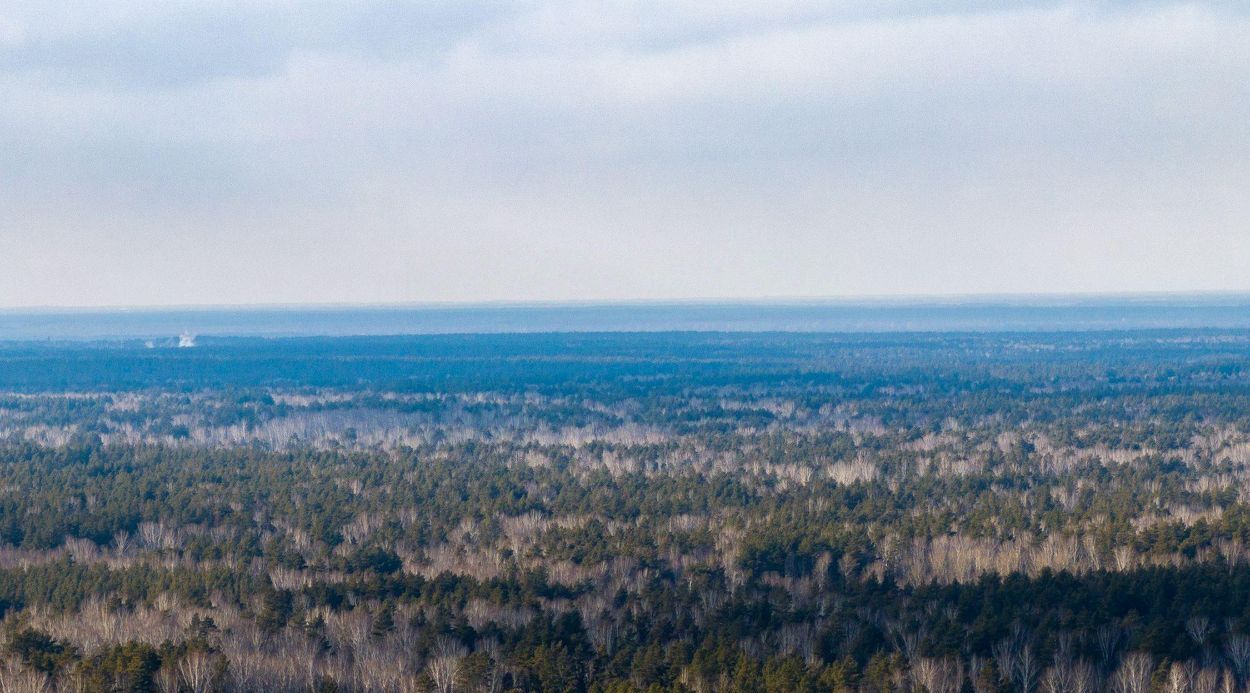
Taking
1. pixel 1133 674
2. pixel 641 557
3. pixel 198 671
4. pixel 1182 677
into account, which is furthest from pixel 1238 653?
pixel 198 671

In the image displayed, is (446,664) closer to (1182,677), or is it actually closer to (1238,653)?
(1182,677)

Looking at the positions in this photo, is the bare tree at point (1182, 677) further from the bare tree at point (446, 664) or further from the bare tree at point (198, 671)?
the bare tree at point (198, 671)

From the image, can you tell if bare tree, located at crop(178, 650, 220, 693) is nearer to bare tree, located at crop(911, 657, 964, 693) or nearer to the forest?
the forest

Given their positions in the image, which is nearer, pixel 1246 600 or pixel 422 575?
pixel 1246 600

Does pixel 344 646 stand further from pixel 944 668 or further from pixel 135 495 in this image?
pixel 135 495

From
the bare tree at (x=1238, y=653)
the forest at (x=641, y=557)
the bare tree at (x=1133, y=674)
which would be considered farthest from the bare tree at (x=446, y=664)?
the bare tree at (x=1238, y=653)

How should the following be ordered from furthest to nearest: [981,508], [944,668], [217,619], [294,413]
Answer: [294,413], [981,508], [217,619], [944,668]

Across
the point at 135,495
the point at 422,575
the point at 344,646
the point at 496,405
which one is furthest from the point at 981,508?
the point at 496,405

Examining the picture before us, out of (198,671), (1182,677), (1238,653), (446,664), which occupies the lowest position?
(446,664)
